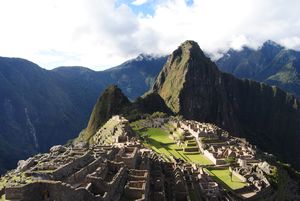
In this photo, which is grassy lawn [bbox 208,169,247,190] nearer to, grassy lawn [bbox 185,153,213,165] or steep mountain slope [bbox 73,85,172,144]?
grassy lawn [bbox 185,153,213,165]

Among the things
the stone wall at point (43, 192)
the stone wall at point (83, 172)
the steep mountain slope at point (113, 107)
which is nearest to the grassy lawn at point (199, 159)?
the stone wall at point (83, 172)

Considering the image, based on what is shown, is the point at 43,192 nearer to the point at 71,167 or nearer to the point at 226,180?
the point at 71,167

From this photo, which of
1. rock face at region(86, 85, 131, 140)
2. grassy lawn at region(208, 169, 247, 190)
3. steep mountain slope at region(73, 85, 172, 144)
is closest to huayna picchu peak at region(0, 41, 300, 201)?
grassy lawn at region(208, 169, 247, 190)

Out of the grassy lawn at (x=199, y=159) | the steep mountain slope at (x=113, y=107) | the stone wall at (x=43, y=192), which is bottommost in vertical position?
the grassy lawn at (x=199, y=159)

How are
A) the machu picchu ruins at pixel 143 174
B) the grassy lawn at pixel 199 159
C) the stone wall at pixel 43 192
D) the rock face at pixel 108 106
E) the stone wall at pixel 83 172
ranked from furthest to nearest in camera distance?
the rock face at pixel 108 106
the grassy lawn at pixel 199 159
the stone wall at pixel 83 172
the machu picchu ruins at pixel 143 174
the stone wall at pixel 43 192

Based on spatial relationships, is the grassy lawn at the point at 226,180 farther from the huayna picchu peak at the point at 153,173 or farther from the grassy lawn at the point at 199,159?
the grassy lawn at the point at 199,159

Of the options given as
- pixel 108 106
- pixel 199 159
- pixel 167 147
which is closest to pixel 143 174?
pixel 199 159

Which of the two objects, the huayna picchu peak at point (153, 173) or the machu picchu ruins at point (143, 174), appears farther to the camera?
the huayna picchu peak at point (153, 173)
